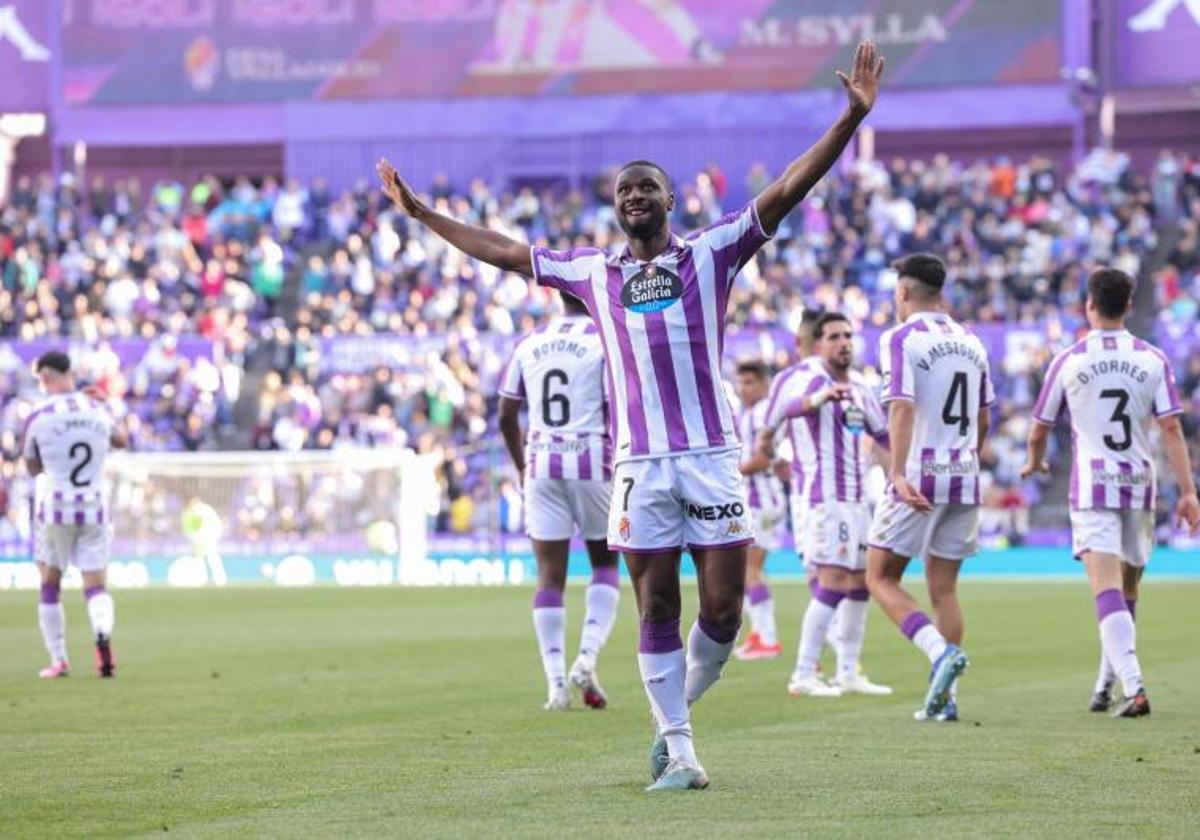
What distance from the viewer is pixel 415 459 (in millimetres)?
35812

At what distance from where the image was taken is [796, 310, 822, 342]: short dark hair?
15.1 metres

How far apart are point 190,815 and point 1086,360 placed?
604 cm

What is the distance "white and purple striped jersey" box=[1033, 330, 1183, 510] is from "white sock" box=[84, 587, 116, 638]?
7.28 metres

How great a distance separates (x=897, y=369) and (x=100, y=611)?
23.3ft

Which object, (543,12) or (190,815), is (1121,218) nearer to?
(543,12)

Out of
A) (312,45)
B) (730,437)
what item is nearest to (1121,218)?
(312,45)

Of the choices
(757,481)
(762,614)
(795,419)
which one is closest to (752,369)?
(757,481)

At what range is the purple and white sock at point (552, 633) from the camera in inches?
514

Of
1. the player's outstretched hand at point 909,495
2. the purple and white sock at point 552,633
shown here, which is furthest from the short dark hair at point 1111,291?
the purple and white sock at point 552,633

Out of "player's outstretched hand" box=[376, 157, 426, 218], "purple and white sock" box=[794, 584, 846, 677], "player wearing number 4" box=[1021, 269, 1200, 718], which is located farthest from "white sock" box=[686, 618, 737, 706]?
"purple and white sock" box=[794, 584, 846, 677]

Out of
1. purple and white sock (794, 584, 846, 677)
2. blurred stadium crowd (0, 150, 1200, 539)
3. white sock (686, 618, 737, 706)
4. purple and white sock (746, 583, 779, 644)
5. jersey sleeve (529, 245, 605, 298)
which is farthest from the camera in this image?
blurred stadium crowd (0, 150, 1200, 539)

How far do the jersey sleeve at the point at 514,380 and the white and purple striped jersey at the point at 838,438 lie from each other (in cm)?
198

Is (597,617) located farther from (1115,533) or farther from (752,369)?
(752,369)

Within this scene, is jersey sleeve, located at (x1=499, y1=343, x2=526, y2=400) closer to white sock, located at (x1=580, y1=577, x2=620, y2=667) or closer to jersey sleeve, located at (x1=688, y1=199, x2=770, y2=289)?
white sock, located at (x1=580, y1=577, x2=620, y2=667)
